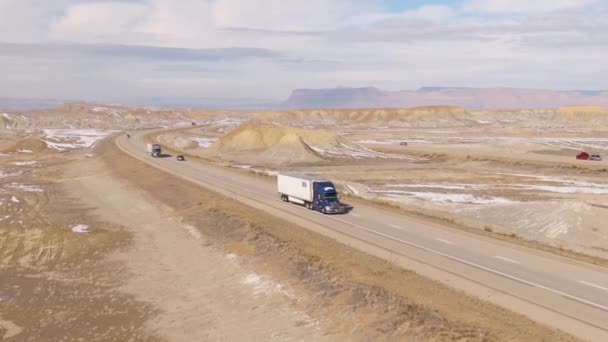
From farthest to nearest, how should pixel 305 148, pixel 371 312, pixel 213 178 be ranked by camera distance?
1. pixel 305 148
2. pixel 213 178
3. pixel 371 312

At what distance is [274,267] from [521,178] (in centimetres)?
5049

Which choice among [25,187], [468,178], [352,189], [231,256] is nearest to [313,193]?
[231,256]

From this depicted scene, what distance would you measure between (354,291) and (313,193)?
61.6ft

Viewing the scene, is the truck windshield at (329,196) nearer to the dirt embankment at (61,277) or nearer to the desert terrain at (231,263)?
the desert terrain at (231,263)

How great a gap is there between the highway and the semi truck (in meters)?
0.72

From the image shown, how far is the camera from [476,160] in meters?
90.4

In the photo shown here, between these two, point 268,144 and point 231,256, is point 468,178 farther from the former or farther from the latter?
point 268,144

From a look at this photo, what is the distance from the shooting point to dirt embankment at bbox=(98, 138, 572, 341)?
1984 cm

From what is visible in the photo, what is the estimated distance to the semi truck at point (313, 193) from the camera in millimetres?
41500

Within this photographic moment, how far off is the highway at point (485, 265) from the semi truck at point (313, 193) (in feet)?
2.38

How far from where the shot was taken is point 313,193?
139 feet

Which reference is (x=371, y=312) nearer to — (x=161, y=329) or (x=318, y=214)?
(x=161, y=329)

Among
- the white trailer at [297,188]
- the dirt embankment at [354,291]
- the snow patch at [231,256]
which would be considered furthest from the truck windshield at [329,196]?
the snow patch at [231,256]

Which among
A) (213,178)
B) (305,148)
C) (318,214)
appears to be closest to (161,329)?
(318,214)
